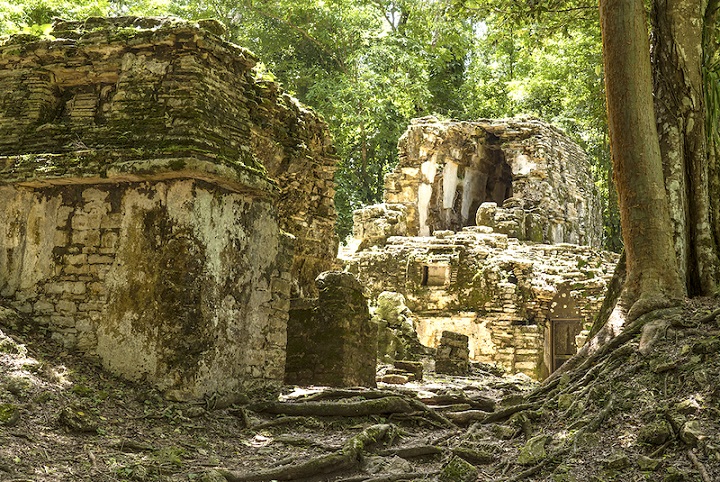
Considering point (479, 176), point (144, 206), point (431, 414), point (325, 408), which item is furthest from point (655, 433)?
point (479, 176)

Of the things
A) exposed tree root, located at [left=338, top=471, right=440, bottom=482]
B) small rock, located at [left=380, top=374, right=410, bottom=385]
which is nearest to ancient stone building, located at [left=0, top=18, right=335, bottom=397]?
exposed tree root, located at [left=338, top=471, right=440, bottom=482]

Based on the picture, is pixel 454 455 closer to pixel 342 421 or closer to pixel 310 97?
pixel 342 421

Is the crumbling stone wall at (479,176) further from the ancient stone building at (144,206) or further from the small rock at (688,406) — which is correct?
the small rock at (688,406)

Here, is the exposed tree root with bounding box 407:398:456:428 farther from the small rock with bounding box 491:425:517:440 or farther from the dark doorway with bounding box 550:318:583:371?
the dark doorway with bounding box 550:318:583:371

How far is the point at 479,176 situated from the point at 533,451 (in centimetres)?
2398

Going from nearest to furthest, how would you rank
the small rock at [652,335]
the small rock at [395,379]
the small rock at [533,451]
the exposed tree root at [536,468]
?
the exposed tree root at [536,468], the small rock at [533,451], the small rock at [652,335], the small rock at [395,379]

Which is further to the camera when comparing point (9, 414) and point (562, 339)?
point (562, 339)

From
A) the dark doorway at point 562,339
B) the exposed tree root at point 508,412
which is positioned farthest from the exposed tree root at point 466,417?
the dark doorway at point 562,339

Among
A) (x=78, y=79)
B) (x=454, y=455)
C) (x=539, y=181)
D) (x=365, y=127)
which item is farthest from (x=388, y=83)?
(x=454, y=455)

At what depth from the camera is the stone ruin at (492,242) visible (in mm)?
19641

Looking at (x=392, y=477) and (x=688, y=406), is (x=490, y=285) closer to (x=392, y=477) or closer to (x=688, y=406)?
(x=392, y=477)

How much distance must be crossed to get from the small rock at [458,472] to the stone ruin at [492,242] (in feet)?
30.8

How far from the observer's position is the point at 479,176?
29.5 metres

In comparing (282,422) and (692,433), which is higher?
(692,433)
